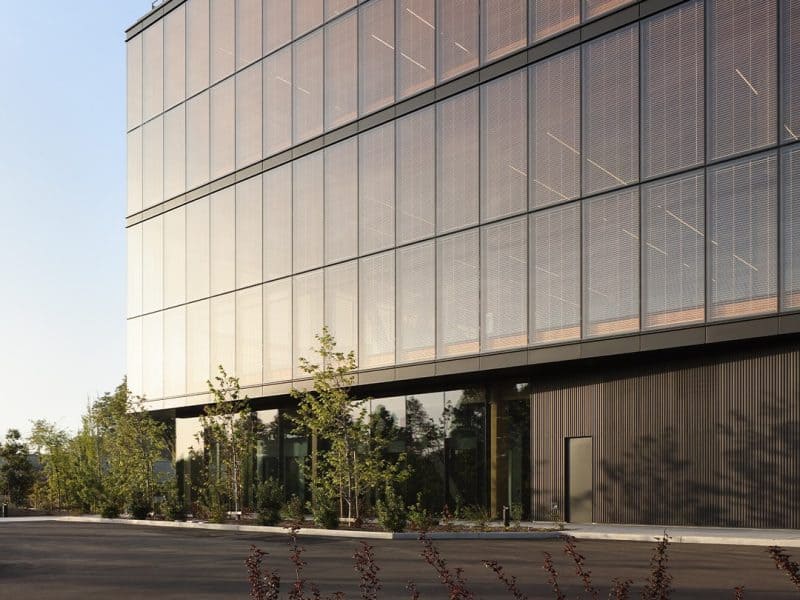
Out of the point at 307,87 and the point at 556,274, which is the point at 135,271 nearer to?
the point at 307,87

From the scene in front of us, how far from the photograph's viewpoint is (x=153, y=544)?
25.0 metres

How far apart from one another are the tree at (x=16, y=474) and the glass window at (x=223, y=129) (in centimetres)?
2237

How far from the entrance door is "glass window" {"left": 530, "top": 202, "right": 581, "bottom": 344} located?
3.36m

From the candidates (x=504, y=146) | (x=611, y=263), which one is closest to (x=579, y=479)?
(x=611, y=263)

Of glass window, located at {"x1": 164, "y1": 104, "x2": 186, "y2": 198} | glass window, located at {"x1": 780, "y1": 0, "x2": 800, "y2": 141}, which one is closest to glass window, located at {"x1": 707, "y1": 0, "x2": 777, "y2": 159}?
glass window, located at {"x1": 780, "y1": 0, "x2": 800, "y2": 141}

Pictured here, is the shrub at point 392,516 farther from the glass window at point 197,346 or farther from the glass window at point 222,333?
the glass window at point 197,346

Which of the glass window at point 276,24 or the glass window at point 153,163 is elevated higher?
the glass window at point 276,24

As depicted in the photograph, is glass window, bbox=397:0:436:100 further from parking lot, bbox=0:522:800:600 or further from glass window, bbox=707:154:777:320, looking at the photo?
parking lot, bbox=0:522:800:600

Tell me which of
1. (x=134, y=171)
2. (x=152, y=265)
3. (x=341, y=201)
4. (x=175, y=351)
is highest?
(x=134, y=171)

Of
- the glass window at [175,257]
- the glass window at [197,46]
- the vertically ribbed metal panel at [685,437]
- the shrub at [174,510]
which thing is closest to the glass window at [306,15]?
the glass window at [197,46]

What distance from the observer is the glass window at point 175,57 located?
47.8 meters

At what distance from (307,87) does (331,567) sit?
2543 centimetres

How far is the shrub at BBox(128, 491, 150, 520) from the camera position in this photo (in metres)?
39.8

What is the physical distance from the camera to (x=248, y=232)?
42.6 meters
